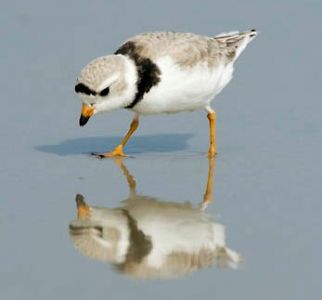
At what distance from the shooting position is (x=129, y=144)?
883 centimetres

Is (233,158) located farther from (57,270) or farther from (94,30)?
(94,30)

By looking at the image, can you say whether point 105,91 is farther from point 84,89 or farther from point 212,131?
point 212,131

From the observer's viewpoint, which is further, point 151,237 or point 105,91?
point 105,91

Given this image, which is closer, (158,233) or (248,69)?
(158,233)

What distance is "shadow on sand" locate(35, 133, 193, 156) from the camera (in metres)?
8.48

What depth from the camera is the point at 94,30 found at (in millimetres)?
11266

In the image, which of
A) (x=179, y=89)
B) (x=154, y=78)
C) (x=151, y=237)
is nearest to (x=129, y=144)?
(x=179, y=89)

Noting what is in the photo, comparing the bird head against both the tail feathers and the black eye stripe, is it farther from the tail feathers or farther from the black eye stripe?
the tail feathers

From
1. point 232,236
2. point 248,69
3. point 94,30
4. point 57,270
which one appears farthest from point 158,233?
point 94,30

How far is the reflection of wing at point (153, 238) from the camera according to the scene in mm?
5648

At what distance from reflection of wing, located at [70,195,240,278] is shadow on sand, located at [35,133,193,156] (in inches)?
63.8

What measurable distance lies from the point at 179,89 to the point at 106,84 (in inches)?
28.1

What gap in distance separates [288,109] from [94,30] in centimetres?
280

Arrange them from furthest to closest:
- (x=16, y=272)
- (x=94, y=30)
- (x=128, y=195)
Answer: (x=94, y=30) < (x=128, y=195) < (x=16, y=272)
